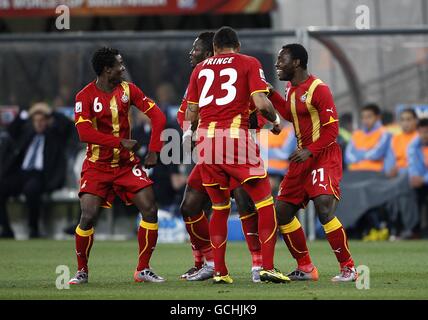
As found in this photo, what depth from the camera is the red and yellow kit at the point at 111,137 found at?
34.5ft

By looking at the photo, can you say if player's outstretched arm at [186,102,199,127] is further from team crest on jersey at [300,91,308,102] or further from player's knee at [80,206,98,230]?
player's knee at [80,206,98,230]

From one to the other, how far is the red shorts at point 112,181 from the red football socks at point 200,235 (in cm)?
69

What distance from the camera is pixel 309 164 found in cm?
1073

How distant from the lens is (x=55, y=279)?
11016mm

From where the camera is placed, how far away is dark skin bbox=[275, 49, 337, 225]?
10492 millimetres

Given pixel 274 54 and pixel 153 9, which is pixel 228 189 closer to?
pixel 274 54

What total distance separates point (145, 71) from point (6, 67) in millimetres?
2317

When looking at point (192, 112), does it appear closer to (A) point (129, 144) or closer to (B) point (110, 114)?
(A) point (129, 144)

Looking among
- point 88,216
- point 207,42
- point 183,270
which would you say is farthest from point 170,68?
point 88,216

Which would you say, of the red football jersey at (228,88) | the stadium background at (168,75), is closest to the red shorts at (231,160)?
the red football jersey at (228,88)

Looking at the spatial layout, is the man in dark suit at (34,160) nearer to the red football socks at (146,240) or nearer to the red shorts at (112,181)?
the red shorts at (112,181)

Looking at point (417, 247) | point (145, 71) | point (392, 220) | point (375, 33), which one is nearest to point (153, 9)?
point (145, 71)

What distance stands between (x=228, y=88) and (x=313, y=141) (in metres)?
1.09

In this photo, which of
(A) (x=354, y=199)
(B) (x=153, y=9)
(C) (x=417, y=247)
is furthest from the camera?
(B) (x=153, y=9)
